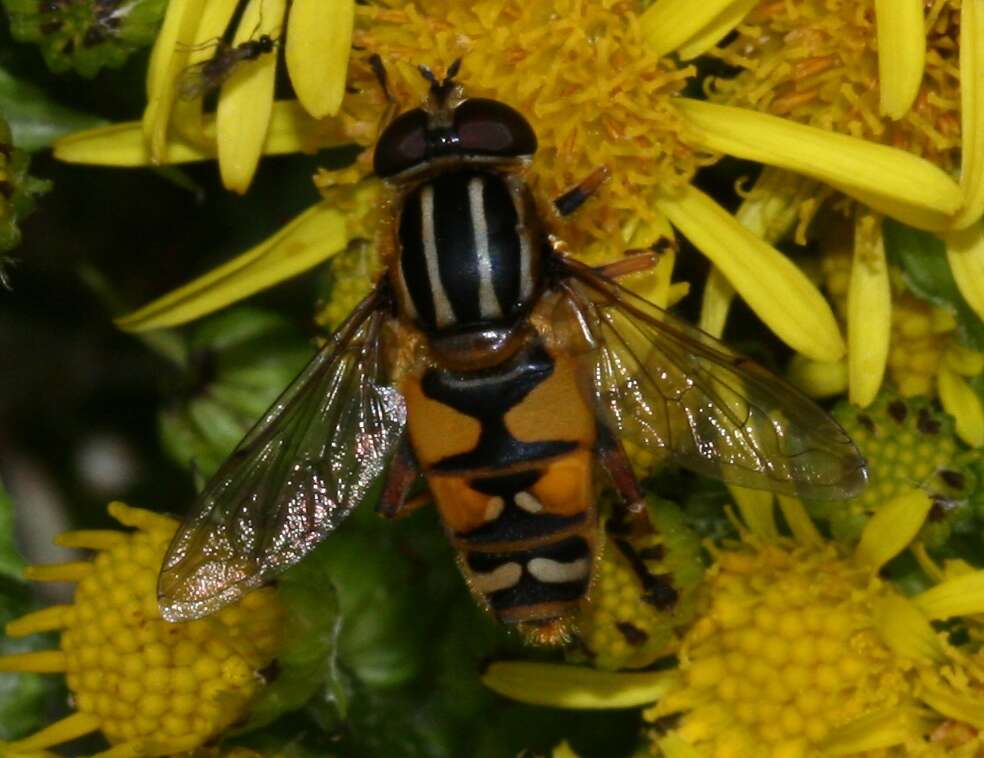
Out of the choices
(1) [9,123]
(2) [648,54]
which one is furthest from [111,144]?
(2) [648,54]

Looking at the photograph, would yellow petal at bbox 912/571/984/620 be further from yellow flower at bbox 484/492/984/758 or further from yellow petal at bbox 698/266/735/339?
yellow petal at bbox 698/266/735/339

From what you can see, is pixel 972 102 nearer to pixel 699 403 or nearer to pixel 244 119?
pixel 699 403

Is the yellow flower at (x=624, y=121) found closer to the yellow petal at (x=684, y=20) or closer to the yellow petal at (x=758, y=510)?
the yellow petal at (x=684, y=20)

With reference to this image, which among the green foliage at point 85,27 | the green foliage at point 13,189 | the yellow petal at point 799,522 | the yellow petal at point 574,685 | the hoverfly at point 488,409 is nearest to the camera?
the hoverfly at point 488,409

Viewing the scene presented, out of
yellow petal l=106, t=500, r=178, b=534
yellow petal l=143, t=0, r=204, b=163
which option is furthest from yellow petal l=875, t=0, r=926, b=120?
yellow petal l=106, t=500, r=178, b=534

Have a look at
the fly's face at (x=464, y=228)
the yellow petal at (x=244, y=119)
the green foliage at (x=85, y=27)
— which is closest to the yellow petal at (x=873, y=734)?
the fly's face at (x=464, y=228)

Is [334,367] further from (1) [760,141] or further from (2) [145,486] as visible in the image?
(2) [145,486]
